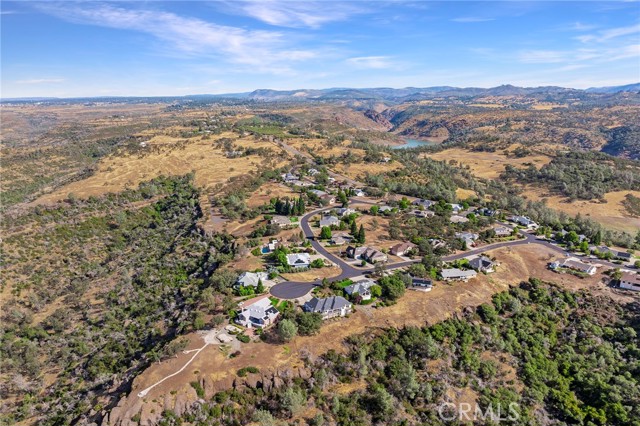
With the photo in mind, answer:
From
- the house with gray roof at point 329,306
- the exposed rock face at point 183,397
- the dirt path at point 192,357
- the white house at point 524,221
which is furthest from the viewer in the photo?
the white house at point 524,221

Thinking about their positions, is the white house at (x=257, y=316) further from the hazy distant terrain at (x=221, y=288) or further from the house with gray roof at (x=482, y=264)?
the house with gray roof at (x=482, y=264)

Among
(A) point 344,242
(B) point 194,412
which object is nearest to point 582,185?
(A) point 344,242

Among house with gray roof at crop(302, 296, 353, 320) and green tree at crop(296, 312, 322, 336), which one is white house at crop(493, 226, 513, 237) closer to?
house with gray roof at crop(302, 296, 353, 320)

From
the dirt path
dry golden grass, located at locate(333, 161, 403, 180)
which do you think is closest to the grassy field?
the dirt path

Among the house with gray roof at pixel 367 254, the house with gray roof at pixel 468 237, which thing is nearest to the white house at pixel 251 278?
the house with gray roof at pixel 367 254

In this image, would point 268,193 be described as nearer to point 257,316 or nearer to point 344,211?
point 344,211

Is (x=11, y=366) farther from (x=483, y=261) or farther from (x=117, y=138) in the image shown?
(x=117, y=138)

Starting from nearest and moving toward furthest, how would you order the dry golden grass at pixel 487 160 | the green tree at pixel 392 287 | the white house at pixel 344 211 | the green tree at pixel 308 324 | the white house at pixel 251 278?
the green tree at pixel 308 324, the green tree at pixel 392 287, the white house at pixel 251 278, the white house at pixel 344 211, the dry golden grass at pixel 487 160
